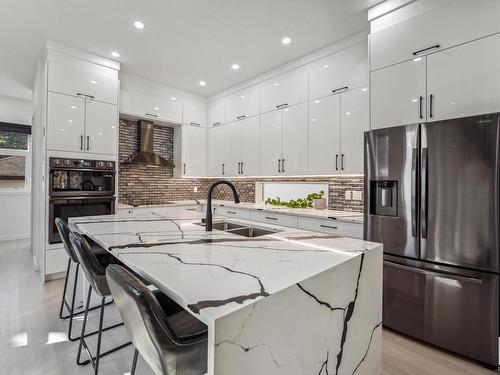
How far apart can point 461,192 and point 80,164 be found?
391cm

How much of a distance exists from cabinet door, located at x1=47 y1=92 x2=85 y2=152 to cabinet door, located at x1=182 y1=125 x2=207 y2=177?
1.72 metres

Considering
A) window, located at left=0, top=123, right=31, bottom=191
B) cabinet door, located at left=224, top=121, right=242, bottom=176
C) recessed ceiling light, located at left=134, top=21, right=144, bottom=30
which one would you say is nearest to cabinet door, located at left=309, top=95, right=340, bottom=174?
cabinet door, located at left=224, top=121, right=242, bottom=176

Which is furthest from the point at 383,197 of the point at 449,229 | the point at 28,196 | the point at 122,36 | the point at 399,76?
the point at 28,196

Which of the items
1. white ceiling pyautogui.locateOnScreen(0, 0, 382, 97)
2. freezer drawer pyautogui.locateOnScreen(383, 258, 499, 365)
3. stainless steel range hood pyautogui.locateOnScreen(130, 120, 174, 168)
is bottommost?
freezer drawer pyautogui.locateOnScreen(383, 258, 499, 365)

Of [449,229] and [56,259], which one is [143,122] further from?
[449,229]

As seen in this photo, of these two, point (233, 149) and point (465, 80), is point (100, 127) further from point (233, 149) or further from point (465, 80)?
point (465, 80)

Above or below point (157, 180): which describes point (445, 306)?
below

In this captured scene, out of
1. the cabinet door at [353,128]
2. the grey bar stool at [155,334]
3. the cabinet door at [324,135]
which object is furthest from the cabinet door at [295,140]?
the grey bar stool at [155,334]

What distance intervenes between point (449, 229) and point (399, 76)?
1326 mm

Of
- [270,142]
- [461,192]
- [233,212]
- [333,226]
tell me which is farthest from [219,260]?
[233,212]

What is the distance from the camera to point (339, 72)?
325 centimetres

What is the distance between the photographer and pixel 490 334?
186 centimetres

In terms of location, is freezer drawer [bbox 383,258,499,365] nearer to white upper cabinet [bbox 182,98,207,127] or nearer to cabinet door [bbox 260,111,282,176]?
cabinet door [bbox 260,111,282,176]

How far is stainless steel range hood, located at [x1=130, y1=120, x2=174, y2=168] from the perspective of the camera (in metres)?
4.50
